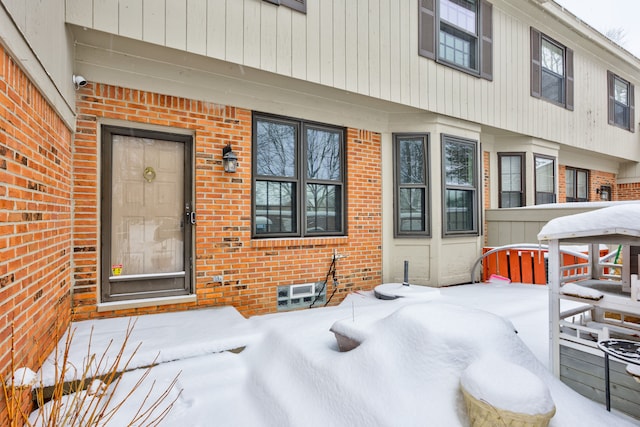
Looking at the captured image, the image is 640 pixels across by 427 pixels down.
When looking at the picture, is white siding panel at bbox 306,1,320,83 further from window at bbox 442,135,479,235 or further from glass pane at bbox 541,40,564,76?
glass pane at bbox 541,40,564,76

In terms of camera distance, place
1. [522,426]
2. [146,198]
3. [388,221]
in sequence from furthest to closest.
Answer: [388,221] < [146,198] < [522,426]

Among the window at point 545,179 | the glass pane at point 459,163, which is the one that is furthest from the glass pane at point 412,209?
the window at point 545,179

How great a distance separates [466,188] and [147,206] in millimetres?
4974

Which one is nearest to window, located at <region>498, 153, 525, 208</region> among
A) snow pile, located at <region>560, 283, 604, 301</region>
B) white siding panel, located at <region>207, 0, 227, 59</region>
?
snow pile, located at <region>560, 283, 604, 301</region>

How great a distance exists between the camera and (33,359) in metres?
2.21

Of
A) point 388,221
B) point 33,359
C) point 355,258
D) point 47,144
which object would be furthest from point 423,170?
point 33,359

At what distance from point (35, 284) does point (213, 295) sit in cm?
196

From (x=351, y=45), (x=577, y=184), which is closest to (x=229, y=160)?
(x=351, y=45)

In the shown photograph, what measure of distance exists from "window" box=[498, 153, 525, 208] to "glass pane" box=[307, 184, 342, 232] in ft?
13.9

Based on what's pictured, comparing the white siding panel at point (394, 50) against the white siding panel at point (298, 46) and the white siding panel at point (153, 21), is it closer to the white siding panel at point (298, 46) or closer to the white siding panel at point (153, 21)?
the white siding panel at point (298, 46)

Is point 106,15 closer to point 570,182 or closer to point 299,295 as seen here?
point 299,295

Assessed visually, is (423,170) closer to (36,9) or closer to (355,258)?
(355,258)

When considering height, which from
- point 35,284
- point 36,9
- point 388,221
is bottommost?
point 35,284

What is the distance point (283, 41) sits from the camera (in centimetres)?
407
